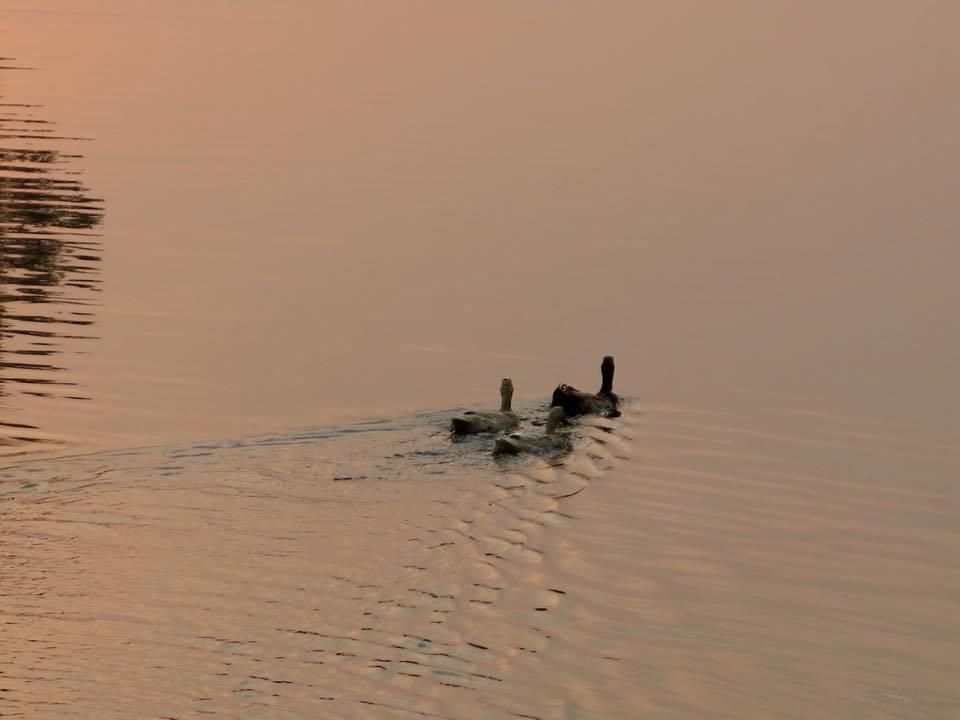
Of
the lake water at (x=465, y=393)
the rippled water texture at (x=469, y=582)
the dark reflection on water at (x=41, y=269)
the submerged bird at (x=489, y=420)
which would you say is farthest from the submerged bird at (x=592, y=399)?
the dark reflection on water at (x=41, y=269)

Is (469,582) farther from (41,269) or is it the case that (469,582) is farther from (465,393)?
(41,269)

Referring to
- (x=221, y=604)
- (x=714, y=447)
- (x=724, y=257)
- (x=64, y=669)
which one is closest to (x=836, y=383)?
(x=714, y=447)

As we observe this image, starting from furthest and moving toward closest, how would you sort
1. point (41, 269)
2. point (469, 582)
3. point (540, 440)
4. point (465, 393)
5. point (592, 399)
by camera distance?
point (41, 269), point (465, 393), point (592, 399), point (540, 440), point (469, 582)

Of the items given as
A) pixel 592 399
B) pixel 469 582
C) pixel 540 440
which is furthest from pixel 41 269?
pixel 469 582

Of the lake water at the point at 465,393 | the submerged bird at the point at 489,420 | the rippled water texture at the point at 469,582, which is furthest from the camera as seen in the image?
the submerged bird at the point at 489,420

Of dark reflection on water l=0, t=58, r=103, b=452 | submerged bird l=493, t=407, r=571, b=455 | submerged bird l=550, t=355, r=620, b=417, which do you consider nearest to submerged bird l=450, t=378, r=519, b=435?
submerged bird l=493, t=407, r=571, b=455

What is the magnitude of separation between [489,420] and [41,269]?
36.1 feet

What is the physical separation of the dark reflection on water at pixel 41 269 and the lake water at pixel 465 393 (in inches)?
4.2

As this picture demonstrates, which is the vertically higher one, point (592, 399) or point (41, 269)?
point (41, 269)

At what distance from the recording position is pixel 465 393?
22562 mm

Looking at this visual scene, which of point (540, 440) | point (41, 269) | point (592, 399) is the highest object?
point (41, 269)

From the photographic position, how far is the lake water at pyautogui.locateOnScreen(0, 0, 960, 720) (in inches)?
535

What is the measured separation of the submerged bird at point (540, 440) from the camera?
19.3 m

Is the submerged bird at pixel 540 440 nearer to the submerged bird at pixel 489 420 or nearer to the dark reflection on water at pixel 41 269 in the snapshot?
the submerged bird at pixel 489 420
